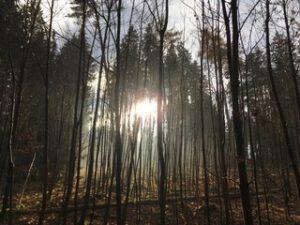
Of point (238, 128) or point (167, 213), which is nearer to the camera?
point (238, 128)

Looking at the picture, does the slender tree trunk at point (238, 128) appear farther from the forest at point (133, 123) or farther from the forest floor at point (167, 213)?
the forest floor at point (167, 213)

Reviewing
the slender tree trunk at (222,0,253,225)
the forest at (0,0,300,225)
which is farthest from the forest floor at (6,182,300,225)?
the slender tree trunk at (222,0,253,225)

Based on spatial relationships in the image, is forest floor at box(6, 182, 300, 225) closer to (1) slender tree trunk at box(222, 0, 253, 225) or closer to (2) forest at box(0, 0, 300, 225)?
(2) forest at box(0, 0, 300, 225)

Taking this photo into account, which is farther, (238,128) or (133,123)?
(133,123)

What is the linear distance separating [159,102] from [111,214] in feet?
Answer: 22.7

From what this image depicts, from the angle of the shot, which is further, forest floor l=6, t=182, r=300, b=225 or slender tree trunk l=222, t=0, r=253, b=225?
forest floor l=6, t=182, r=300, b=225

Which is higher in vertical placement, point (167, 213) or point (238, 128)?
point (238, 128)

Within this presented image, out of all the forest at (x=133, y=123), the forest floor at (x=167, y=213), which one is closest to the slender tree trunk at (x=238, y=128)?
the forest at (x=133, y=123)

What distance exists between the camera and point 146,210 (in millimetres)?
13414

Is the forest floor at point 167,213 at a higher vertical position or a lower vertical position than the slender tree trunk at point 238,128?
lower

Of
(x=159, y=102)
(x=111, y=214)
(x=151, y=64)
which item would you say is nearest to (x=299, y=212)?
(x=111, y=214)

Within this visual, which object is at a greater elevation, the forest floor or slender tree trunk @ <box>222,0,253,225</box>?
slender tree trunk @ <box>222,0,253,225</box>

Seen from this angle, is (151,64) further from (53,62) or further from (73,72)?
(53,62)

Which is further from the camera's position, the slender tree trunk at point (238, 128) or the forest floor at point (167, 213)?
the forest floor at point (167, 213)
